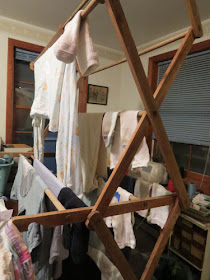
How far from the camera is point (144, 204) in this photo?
79cm

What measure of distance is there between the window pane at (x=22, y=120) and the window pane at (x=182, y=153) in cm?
164

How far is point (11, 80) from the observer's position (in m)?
1.99

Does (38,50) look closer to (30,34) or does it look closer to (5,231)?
(30,34)

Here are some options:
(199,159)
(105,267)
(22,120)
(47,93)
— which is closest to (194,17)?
(47,93)

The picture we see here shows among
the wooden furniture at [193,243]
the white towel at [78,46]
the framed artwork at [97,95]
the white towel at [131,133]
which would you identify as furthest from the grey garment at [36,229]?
the framed artwork at [97,95]

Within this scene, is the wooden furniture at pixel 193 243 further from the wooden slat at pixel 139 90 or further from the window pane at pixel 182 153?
the wooden slat at pixel 139 90

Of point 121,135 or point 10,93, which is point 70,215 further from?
point 10,93

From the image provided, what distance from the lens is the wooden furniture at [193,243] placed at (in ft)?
4.60

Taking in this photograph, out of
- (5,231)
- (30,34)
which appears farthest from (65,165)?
(30,34)

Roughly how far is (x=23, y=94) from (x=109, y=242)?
1924mm

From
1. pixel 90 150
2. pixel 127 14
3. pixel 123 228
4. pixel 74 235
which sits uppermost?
pixel 127 14

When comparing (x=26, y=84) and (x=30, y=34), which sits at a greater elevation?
(x=30, y=34)

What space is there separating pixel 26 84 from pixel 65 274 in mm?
1914

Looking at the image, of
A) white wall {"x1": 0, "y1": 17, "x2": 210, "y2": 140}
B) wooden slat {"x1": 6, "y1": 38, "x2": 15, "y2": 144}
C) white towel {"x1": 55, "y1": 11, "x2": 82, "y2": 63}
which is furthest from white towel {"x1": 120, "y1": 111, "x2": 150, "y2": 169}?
wooden slat {"x1": 6, "y1": 38, "x2": 15, "y2": 144}
